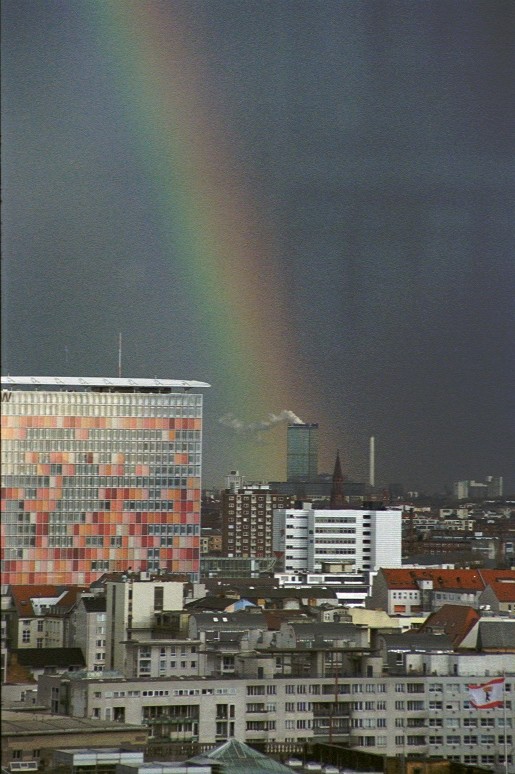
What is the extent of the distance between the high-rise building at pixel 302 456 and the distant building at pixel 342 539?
82.6 feet

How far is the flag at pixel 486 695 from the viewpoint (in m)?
38.2

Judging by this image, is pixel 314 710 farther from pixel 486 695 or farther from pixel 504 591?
pixel 504 591

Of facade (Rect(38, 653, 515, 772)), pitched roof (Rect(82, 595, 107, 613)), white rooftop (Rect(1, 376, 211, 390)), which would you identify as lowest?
facade (Rect(38, 653, 515, 772))

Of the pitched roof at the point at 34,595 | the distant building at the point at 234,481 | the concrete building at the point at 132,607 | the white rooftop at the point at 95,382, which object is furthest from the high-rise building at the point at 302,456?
the concrete building at the point at 132,607

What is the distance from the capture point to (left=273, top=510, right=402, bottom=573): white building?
82750 mm

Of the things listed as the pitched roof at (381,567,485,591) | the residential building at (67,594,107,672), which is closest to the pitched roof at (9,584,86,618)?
the residential building at (67,594,107,672)

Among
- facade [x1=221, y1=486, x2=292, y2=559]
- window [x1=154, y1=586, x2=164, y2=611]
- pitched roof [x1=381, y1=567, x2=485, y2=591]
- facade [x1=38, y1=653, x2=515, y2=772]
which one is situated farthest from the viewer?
facade [x1=221, y1=486, x2=292, y2=559]

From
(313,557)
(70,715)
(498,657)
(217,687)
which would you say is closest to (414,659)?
(498,657)

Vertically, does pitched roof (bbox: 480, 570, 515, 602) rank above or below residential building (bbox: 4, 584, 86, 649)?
above

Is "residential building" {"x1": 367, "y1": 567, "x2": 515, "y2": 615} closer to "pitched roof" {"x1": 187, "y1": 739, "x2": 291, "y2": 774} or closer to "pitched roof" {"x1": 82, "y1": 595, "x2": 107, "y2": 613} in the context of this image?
"pitched roof" {"x1": 82, "y1": 595, "x2": 107, "y2": 613}

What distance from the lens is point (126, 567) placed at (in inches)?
2650

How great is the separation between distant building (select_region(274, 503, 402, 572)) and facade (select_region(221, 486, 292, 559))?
18004 millimetres

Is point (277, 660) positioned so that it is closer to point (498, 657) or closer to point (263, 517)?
point (498, 657)

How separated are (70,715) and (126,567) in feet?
101
